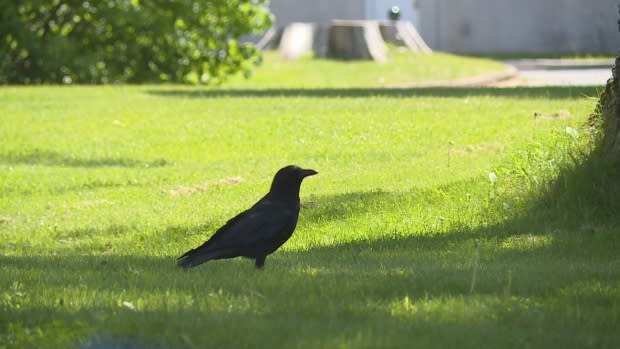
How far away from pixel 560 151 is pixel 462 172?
2.23 metres

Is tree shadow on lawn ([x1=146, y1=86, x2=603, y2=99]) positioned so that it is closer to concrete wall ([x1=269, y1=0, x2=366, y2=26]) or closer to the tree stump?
the tree stump

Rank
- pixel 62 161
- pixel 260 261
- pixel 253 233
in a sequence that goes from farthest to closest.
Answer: pixel 62 161 → pixel 260 261 → pixel 253 233

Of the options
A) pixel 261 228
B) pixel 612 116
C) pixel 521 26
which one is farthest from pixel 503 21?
pixel 261 228

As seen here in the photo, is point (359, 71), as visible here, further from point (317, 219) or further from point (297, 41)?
point (317, 219)

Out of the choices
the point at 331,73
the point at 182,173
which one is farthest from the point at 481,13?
the point at 182,173

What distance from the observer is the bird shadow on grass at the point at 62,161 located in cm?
1589

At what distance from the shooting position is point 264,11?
2622 centimetres

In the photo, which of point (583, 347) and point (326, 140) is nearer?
point (583, 347)

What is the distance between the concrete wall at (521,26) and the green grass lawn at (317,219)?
2163cm

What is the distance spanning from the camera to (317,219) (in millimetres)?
11266

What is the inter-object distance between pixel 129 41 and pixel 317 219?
15.3 metres

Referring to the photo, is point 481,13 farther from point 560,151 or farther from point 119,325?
point 119,325

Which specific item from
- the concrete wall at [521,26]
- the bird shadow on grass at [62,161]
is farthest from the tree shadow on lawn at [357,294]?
the concrete wall at [521,26]

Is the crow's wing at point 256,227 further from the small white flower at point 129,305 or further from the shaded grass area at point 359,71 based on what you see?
the shaded grass area at point 359,71
